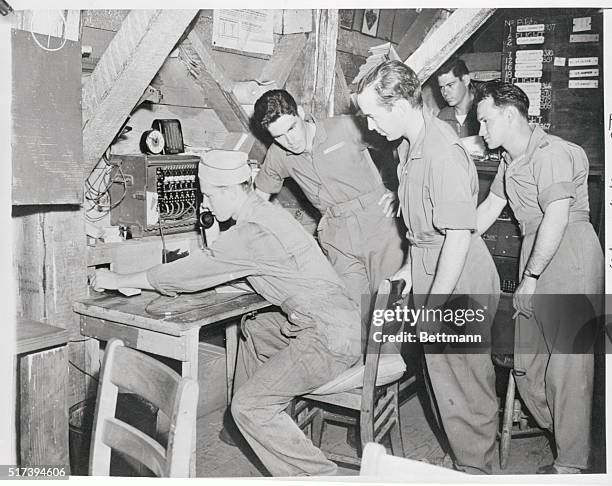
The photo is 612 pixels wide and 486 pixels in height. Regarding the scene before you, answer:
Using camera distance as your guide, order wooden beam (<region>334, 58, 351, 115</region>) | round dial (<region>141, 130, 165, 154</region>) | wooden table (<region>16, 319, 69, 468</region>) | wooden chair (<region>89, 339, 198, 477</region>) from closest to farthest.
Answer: wooden chair (<region>89, 339, 198, 477</region>)
wooden table (<region>16, 319, 69, 468</region>)
round dial (<region>141, 130, 165, 154</region>)
wooden beam (<region>334, 58, 351, 115</region>)

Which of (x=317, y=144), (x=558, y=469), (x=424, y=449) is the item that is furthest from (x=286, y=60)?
(x=558, y=469)

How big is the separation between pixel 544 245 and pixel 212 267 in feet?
3.98

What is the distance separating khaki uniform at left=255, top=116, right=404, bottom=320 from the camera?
2.78 m

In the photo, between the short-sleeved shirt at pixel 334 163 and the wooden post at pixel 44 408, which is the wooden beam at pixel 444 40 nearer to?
the short-sleeved shirt at pixel 334 163

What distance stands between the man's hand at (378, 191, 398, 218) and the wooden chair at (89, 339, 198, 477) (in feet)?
4.51

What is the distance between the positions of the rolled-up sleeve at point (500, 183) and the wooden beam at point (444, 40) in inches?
22.8

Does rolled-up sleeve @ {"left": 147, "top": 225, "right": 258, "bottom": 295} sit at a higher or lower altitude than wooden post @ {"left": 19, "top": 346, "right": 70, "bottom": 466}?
higher

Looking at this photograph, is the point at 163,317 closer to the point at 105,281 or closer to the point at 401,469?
the point at 105,281

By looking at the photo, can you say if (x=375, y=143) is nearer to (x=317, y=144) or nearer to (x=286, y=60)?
(x=317, y=144)

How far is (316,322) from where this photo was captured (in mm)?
2330

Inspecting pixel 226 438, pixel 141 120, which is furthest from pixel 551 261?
pixel 141 120

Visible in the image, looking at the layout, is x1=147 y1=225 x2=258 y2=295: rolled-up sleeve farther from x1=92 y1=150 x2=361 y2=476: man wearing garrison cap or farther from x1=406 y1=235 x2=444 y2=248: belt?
x1=406 y1=235 x2=444 y2=248: belt

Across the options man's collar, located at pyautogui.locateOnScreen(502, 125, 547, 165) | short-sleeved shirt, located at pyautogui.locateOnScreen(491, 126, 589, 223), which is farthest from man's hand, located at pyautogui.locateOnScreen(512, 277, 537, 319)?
man's collar, located at pyautogui.locateOnScreen(502, 125, 547, 165)

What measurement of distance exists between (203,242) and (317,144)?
0.63m
